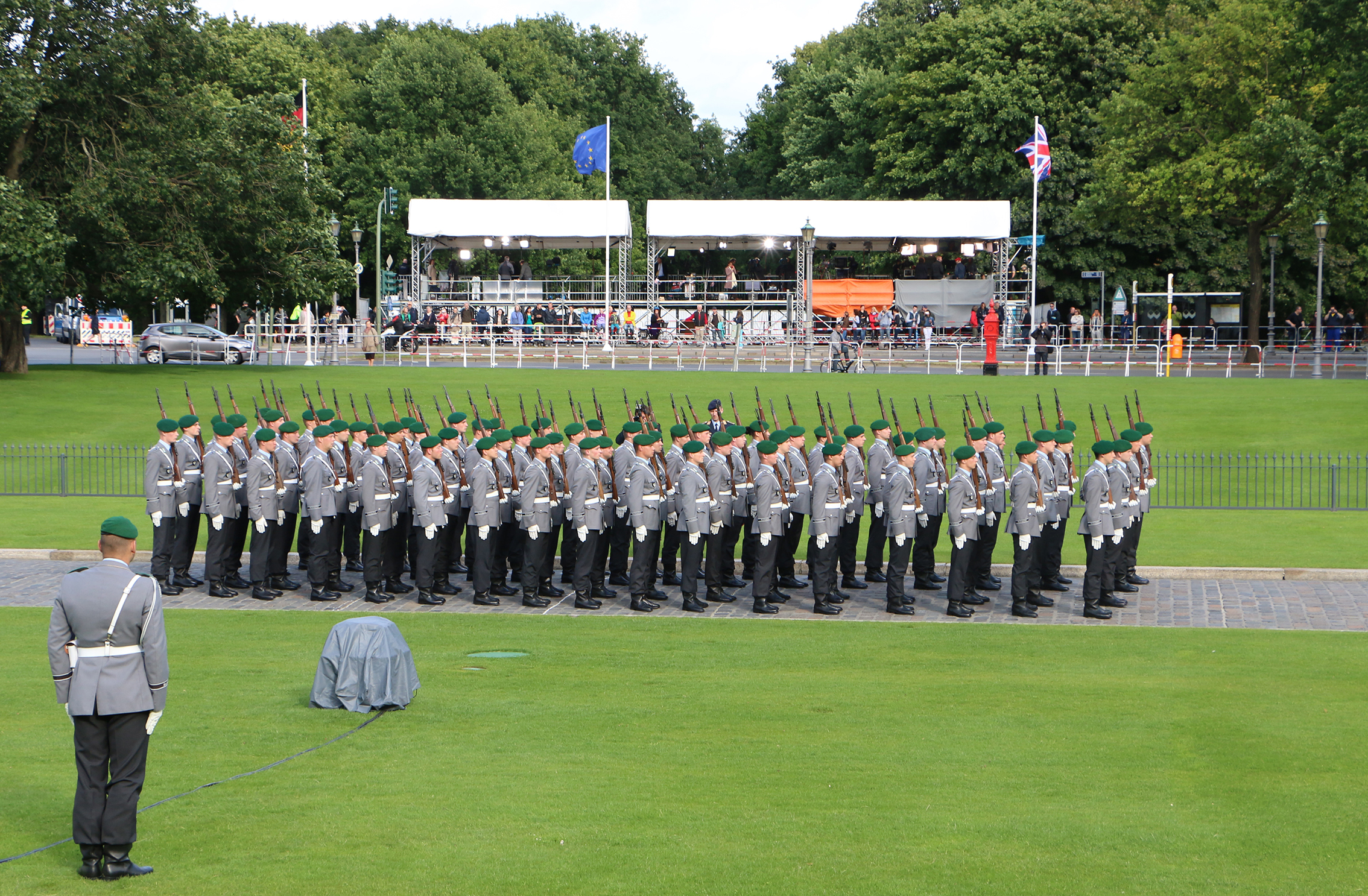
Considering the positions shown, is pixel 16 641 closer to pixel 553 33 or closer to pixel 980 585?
pixel 980 585

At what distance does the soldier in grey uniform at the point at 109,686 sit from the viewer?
6691 mm

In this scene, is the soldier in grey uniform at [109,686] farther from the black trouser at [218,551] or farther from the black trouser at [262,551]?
the black trouser at [218,551]

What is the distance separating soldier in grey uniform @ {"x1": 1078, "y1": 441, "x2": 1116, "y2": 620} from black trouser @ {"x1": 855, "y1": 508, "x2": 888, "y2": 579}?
7.28ft

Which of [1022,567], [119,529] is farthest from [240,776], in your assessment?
[1022,567]

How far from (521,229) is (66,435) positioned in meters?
17.7

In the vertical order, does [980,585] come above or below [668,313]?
below

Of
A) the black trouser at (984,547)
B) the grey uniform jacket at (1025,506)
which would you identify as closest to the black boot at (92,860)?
the grey uniform jacket at (1025,506)

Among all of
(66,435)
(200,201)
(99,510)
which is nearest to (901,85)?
(200,201)

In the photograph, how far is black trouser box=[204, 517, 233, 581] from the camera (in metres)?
15.2

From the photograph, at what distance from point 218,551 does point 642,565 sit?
4763mm

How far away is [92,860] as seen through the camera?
6699 millimetres

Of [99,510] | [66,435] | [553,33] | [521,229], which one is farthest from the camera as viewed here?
[553,33]

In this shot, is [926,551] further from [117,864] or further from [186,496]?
[117,864]

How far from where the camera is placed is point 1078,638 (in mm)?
12625
